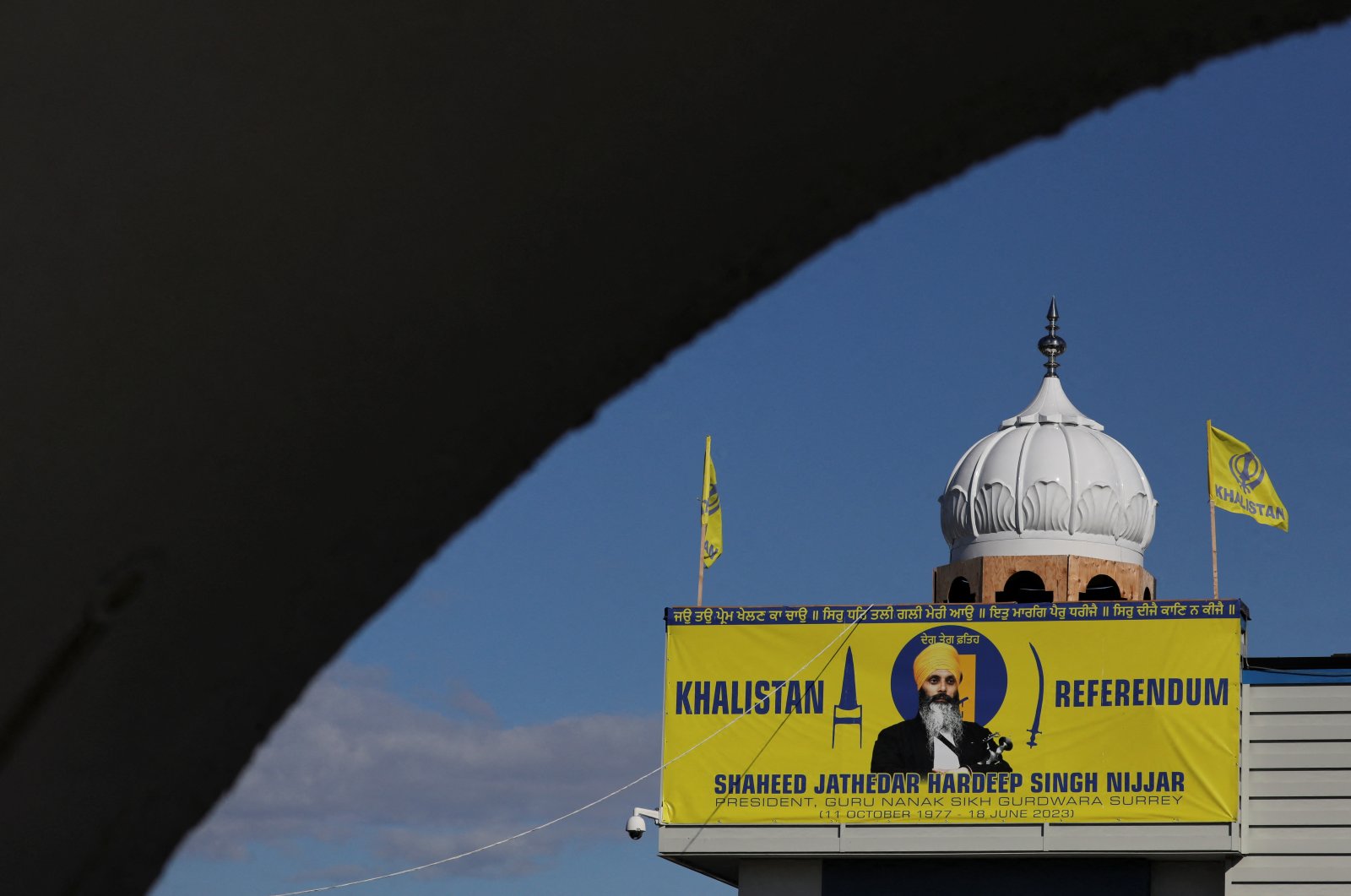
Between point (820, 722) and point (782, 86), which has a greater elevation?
point (820, 722)

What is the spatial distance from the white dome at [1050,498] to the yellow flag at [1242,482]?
0.92 metres

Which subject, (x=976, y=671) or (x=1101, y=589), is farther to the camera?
(x=1101, y=589)

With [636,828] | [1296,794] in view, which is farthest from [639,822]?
[1296,794]

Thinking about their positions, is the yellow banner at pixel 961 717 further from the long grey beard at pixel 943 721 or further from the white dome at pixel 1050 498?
the white dome at pixel 1050 498

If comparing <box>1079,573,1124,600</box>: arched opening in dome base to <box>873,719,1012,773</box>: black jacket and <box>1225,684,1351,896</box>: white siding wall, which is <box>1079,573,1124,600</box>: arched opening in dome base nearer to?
<box>1225,684,1351,896</box>: white siding wall

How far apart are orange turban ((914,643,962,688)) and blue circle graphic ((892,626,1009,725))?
0.04 m

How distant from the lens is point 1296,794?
1777 cm

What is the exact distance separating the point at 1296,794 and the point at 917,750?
350 centimetres

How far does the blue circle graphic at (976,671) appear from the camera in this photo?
1798 cm

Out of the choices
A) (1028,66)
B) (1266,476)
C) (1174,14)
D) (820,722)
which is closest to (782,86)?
(1028,66)

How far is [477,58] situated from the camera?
6.63 ft

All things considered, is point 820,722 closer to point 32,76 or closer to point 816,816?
point 816,816

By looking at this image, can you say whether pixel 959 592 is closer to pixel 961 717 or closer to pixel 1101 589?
pixel 1101 589

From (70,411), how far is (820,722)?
649 inches
